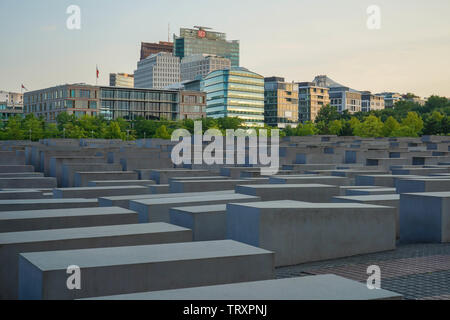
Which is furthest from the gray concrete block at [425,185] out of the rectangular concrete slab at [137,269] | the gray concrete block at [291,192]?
the rectangular concrete slab at [137,269]

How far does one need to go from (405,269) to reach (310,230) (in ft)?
6.82

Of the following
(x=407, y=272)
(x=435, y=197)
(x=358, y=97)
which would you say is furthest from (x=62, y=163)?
(x=358, y=97)

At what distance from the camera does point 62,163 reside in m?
27.0

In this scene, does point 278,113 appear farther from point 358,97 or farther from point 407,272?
point 407,272

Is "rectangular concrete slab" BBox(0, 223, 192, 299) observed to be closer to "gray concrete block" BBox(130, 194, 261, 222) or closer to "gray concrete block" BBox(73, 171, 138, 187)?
"gray concrete block" BBox(130, 194, 261, 222)

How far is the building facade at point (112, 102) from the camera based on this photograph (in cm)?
12716

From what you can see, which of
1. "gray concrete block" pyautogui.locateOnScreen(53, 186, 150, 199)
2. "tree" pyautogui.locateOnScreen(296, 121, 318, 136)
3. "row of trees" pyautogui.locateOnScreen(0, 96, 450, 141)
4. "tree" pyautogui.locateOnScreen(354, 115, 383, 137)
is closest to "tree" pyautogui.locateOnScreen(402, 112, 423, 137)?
"row of trees" pyautogui.locateOnScreen(0, 96, 450, 141)

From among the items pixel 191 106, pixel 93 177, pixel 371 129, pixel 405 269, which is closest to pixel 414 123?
pixel 371 129

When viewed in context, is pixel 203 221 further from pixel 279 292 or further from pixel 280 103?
pixel 280 103

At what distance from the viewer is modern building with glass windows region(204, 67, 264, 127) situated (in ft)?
479

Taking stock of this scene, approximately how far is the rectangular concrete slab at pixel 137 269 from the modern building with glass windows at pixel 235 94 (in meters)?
138
